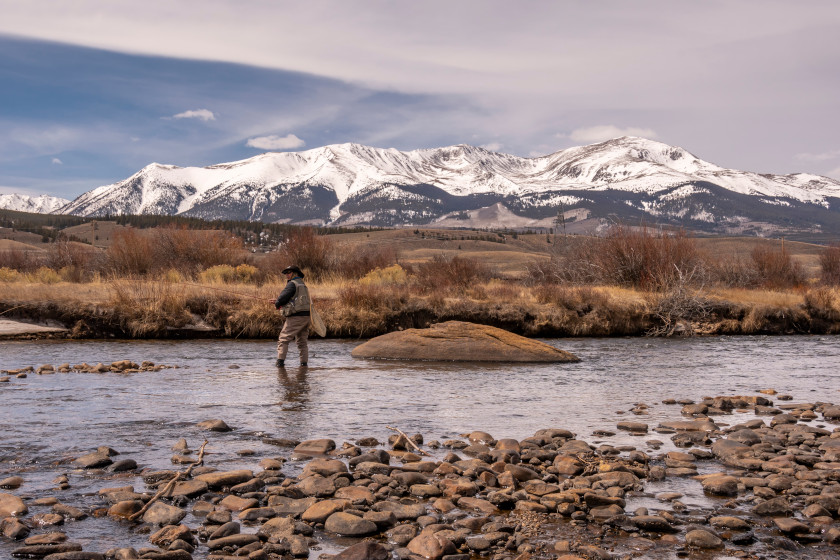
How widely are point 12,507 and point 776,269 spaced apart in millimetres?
38595

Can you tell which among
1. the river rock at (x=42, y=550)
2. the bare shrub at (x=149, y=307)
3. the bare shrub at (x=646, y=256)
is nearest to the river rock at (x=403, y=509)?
the river rock at (x=42, y=550)

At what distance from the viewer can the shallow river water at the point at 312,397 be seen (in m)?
8.55

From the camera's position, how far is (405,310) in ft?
76.6

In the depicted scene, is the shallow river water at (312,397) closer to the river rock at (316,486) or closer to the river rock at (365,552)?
the river rock at (316,486)

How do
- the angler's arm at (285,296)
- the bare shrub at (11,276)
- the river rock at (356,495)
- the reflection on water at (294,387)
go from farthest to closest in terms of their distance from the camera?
the bare shrub at (11,276)
the angler's arm at (285,296)
the reflection on water at (294,387)
the river rock at (356,495)

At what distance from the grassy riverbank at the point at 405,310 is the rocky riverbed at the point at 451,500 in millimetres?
13642

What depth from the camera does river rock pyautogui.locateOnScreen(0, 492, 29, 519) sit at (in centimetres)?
606

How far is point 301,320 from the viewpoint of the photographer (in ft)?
51.4

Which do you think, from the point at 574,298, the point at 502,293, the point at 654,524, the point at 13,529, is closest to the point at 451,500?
the point at 654,524

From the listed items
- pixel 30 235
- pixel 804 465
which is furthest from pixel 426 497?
pixel 30 235

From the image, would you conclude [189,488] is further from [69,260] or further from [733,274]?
[733,274]

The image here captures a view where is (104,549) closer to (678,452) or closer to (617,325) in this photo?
(678,452)

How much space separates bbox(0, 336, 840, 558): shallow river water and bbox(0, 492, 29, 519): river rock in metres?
0.43

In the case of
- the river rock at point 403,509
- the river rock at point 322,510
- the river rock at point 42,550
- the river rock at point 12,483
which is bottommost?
the river rock at point 403,509
